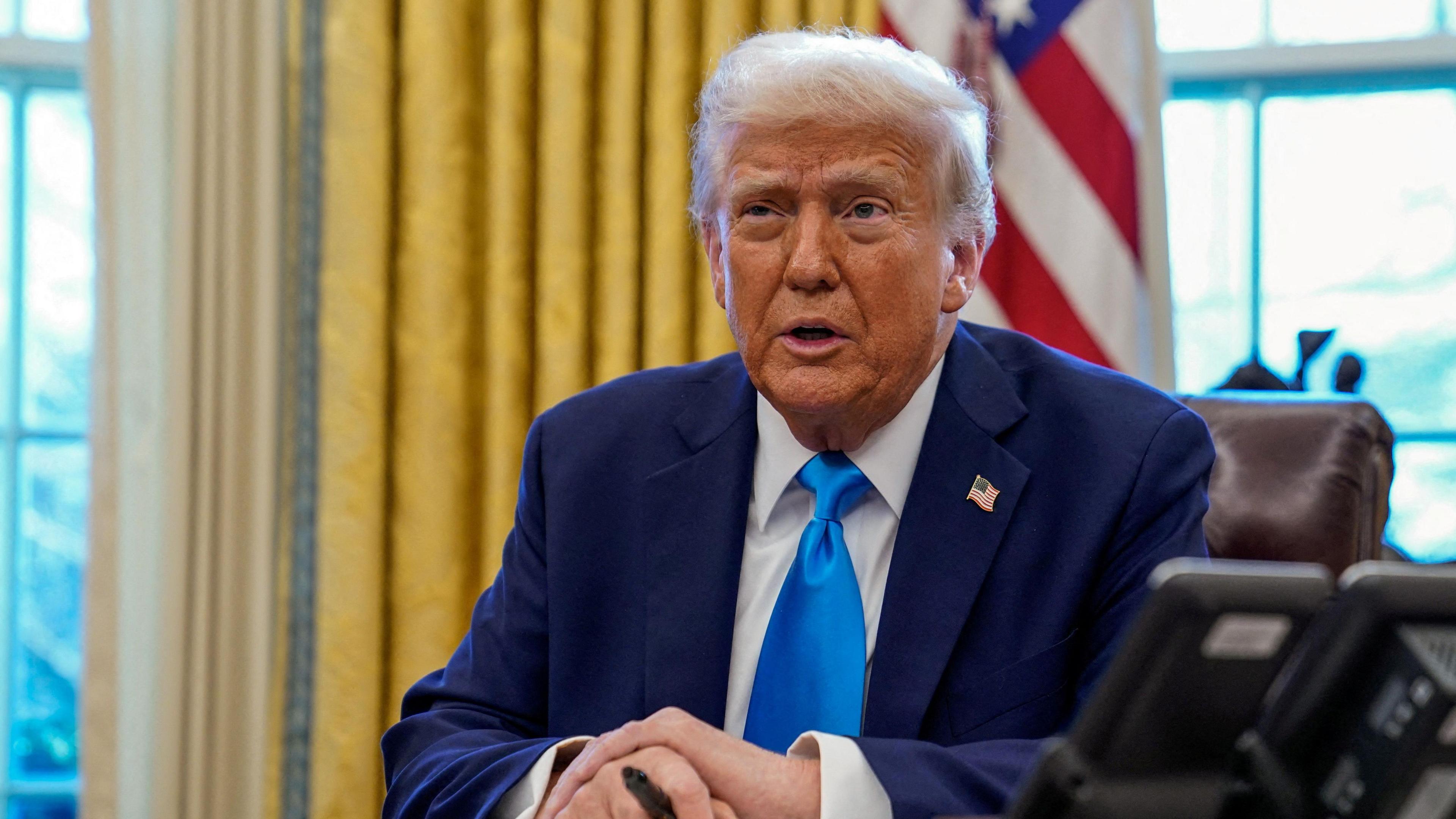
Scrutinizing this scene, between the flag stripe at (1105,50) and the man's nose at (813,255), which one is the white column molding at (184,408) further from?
the flag stripe at (1105,50)

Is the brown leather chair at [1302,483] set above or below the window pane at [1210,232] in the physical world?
below

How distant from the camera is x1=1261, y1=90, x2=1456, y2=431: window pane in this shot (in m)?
2.59

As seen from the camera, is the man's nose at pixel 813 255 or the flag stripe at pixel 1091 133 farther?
the flag stripe at pixel 1091 133

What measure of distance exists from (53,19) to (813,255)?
220 cm

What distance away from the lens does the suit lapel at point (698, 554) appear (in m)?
1.45

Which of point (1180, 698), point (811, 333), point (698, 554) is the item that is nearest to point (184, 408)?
point (698, 554)

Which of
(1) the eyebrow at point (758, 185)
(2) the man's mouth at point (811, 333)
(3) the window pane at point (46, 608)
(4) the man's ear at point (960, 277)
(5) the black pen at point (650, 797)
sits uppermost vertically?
(1) the eyebrow at point (758, 185)

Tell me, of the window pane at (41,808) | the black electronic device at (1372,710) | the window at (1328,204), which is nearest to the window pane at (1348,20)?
the window at (1328,204)

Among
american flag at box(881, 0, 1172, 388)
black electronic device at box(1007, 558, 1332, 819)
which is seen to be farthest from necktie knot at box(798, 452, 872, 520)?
american flag at box(881, 0, 1172, 388)

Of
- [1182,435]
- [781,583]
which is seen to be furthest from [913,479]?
[1182,435]

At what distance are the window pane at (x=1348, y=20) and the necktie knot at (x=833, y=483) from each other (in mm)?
1701

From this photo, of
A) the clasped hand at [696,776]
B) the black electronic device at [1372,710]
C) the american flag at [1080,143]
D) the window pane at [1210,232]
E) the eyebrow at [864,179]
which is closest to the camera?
the black electronic device at [1372,710]

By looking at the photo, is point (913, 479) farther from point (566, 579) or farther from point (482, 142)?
point (482, 142)

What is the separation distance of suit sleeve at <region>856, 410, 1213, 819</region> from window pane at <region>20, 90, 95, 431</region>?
7.62ft
